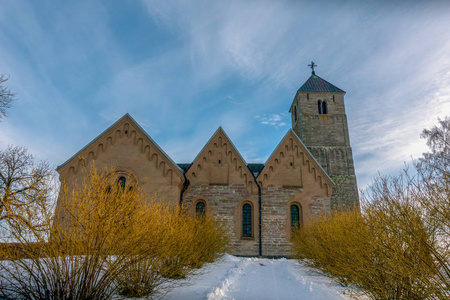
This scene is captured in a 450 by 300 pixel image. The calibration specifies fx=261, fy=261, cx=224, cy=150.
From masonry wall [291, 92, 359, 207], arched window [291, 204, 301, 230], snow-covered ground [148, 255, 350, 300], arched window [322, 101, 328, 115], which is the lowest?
snow-covered ground [148, 255, 350, 300]

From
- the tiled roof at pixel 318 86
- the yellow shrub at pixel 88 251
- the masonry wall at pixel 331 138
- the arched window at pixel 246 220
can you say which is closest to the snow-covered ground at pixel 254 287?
the yellow shrub at pixel 88 251

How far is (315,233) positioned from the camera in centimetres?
1251

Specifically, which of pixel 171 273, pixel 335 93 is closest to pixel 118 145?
pixel 171 273

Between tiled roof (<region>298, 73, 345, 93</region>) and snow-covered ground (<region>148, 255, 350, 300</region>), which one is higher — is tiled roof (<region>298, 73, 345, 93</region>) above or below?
above

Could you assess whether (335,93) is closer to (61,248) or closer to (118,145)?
(118,145)

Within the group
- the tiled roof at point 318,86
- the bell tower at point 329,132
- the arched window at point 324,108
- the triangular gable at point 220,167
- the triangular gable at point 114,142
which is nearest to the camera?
the triangular gable at point 114,142

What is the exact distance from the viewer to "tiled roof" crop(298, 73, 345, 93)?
38.9m

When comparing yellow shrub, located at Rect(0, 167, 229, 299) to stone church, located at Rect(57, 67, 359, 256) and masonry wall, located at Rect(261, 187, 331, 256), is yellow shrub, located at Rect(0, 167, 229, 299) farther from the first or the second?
masonry wall, located at Rect(261, 187, 331, 256)

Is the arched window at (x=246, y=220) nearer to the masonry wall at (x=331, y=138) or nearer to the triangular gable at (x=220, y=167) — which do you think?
the triangular gable at (x=220, y=167)

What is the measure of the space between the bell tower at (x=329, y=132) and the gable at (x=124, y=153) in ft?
76.3

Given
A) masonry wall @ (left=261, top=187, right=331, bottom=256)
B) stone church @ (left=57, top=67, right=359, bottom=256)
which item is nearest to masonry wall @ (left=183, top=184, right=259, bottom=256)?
stone church @ (left=57, top=67, right=359, bottom=256)

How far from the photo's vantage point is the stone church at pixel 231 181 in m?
18.0

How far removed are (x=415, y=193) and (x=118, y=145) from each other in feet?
57.6

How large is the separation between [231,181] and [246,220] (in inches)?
119
